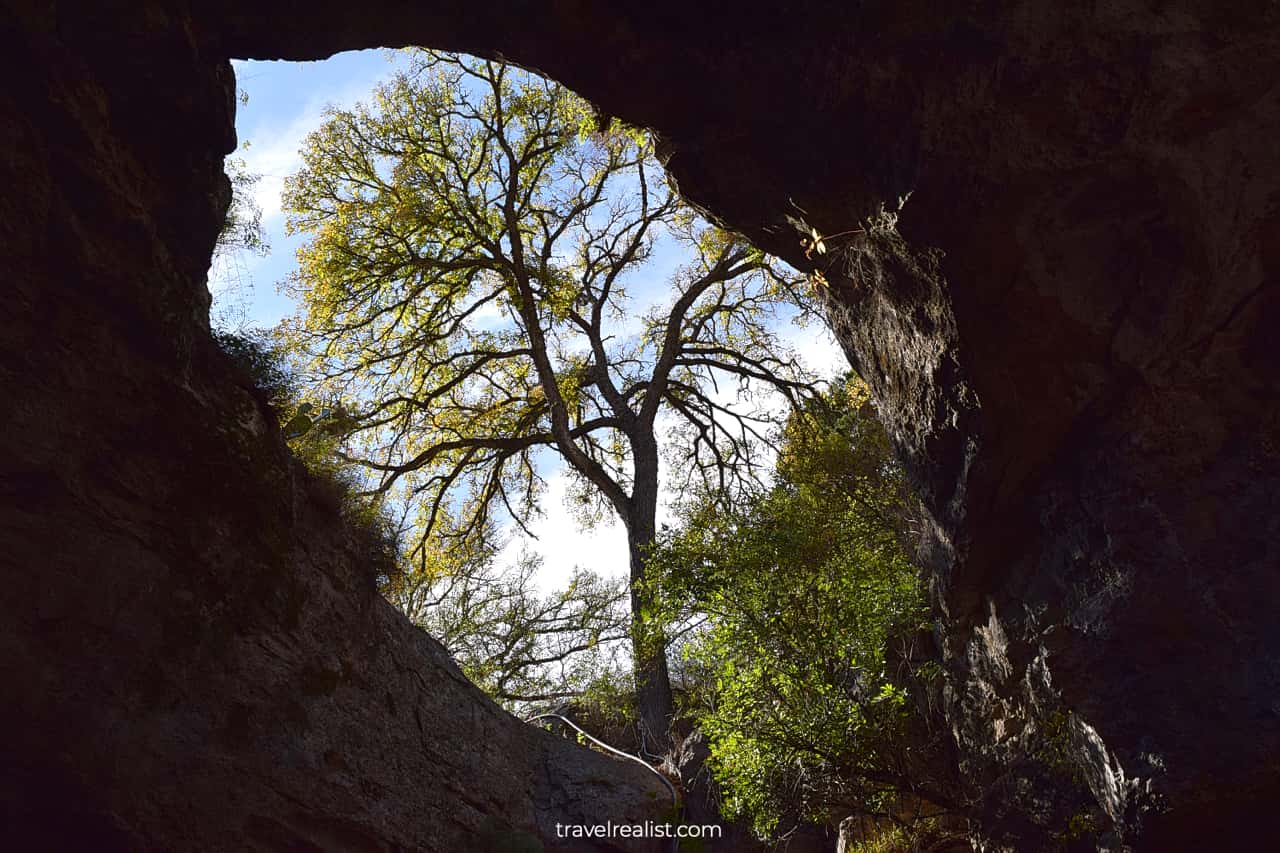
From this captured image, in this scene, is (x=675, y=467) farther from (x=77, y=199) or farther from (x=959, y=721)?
(x=77, y=199)

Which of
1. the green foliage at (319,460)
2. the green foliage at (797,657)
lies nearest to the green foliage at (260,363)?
the green foliage at (319,460)

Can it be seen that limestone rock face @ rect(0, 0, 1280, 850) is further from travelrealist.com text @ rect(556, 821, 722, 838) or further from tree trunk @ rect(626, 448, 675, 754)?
tree trunk @ rect(626, 448, 675, 754)

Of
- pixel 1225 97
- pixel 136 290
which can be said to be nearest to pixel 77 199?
pixel 136 290

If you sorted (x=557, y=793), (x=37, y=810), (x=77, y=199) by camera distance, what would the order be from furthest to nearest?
1. (x=557, y=793)
2. (x=77, y=199)
3. (x=37, y=810)

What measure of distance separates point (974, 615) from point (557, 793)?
453cm

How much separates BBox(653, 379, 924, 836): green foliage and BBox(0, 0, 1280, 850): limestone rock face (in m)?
0.75

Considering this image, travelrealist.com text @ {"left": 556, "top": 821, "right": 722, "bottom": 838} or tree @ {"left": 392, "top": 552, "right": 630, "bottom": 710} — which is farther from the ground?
tree @ {"left": 392, "top": 552, "right": 630, "bottom": 710}

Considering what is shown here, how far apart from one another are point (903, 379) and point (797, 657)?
2.54 meters

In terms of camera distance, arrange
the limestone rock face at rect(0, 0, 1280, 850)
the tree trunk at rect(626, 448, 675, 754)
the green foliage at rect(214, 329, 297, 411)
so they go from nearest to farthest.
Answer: the limestone rock face at rect(0, 0, 1280, 850) < the green foliage at rect(214, 329, 297, 411) < the tree trunk at rect(626, 448, 675, 754)

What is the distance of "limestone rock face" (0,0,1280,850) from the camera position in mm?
4637

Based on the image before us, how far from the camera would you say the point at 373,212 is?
13477 mm

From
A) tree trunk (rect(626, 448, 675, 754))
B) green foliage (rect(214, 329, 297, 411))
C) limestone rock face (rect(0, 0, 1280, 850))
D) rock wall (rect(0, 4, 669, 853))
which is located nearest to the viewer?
rock wall (rect(0, 4, 669, 853))

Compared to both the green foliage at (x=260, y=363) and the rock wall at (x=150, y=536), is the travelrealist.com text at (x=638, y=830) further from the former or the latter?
the green foliage at (x=260, y=363)

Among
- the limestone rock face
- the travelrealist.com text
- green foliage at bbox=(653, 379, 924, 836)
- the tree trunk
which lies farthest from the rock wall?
the tree trunk
